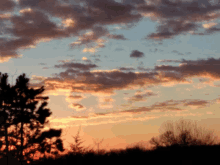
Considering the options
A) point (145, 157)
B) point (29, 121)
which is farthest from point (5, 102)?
point (145, 157)

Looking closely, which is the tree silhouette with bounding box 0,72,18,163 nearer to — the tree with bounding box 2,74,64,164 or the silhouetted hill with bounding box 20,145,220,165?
the tree with bounding box 2,74,64,164

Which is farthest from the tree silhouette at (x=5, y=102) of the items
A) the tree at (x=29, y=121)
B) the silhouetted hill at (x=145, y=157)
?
the silhouetted hill at (x=145, y=157)

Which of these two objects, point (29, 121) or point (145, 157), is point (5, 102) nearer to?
point (29, 121)

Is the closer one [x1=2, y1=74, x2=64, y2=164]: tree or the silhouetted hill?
the silhouetted hill

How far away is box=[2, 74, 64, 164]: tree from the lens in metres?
38.0

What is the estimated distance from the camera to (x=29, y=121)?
39.2 meters

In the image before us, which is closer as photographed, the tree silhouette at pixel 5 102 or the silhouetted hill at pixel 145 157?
the silhouetted hill at pixel 145 157

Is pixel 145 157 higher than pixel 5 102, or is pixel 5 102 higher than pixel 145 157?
pixel 5 102

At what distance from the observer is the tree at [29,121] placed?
38.0m

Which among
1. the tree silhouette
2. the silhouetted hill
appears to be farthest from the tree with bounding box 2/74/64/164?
the silhouetted hill

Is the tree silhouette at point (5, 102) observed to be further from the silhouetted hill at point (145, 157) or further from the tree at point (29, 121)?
the silhouetted hill at point (145, 157)

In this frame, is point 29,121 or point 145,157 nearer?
point 145,157

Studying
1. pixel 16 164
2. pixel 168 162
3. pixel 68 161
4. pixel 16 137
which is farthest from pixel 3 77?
pixel 168 162

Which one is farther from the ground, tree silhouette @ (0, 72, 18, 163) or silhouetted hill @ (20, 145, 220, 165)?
tree silhouette @ (0, 72, 18, 163)
